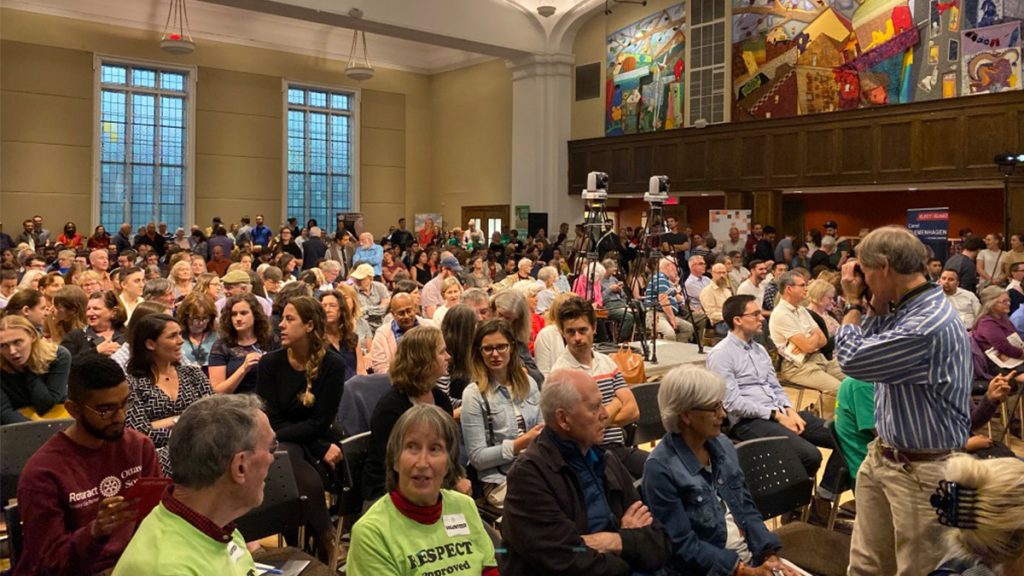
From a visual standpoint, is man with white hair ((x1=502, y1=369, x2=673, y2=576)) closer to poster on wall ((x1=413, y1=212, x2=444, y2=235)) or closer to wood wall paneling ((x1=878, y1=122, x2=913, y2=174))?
wood wall paneling ((x1=878, y1=122, x2=913, y2=174))

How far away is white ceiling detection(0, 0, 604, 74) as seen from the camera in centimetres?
1614

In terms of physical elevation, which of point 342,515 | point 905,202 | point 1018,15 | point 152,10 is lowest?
point 342,515

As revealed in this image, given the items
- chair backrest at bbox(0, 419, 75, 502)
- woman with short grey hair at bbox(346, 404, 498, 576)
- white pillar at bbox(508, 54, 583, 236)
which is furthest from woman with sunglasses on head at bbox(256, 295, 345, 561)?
white pillar at bbox(508, 54, 583, 236)

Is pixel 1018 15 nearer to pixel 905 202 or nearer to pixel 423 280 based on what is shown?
pixel 905 202

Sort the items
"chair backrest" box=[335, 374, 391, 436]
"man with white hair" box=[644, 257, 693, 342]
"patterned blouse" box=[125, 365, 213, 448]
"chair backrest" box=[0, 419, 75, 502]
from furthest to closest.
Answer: "man with white hair" box=[644, 257, 693, 342] → "chair backrest" box=[335, 374, 391, 436] → "patterned blouse" box=[125, 365, 213, 448] → "chair backrest" box=[0, 419, 75, 502]

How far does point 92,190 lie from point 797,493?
716 inches

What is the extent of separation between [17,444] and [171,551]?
2113mm

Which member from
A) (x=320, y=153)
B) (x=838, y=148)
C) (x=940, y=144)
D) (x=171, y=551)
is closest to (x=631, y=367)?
(x=171, y=551)

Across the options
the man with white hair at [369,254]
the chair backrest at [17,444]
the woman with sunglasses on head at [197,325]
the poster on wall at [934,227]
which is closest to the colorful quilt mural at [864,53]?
the poster on wall at [934,227]

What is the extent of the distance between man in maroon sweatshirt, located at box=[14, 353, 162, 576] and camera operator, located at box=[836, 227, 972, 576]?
7.85 ft

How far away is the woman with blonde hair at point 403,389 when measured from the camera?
3.61 meters

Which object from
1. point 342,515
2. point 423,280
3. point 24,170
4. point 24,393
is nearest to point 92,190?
point 24,170

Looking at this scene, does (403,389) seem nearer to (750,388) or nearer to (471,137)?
(750,388)

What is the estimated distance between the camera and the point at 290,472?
3.28 m
